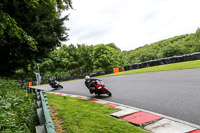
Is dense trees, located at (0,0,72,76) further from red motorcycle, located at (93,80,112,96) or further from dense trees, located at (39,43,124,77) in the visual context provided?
dense trees, located at (39,43,124,77)

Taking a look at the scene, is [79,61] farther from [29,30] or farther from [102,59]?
[29,30]

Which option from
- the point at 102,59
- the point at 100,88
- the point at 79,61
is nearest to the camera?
the point at 100,88

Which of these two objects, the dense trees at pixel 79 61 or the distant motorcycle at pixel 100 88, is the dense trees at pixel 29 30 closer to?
the distant motorcycle at pixel 100 88

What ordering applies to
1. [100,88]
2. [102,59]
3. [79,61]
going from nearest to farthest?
[100,88] < [102,59] < [79,61]

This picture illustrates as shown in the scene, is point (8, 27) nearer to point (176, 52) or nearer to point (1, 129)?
point (1, 129)

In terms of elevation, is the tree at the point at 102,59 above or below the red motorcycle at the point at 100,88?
above

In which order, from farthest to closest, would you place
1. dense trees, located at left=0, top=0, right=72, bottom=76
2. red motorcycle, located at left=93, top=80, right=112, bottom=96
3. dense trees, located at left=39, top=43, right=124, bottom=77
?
1. dense trees, located at left=39, top=43, right=124, bottom=77
2. red motorcycle, located at left=93, top=80, right=112, bottom=96
3. dense trees, located at left=0, top=0, right=72, bottom=76

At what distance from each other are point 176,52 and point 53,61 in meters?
52.7

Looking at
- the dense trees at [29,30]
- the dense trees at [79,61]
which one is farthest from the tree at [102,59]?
the dense trees at [29,30]

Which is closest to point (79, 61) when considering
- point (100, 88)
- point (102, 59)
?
point (102, 59)

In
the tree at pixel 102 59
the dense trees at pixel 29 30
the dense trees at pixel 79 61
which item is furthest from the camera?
the tree at pixel 102 59

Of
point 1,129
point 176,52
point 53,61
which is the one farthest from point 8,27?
point 176,52

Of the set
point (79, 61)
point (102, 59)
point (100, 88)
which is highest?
point (79, 61)

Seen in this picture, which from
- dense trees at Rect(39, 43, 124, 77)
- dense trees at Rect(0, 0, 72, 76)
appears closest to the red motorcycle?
dense trees at Rect(0, 0, 72, 76)
